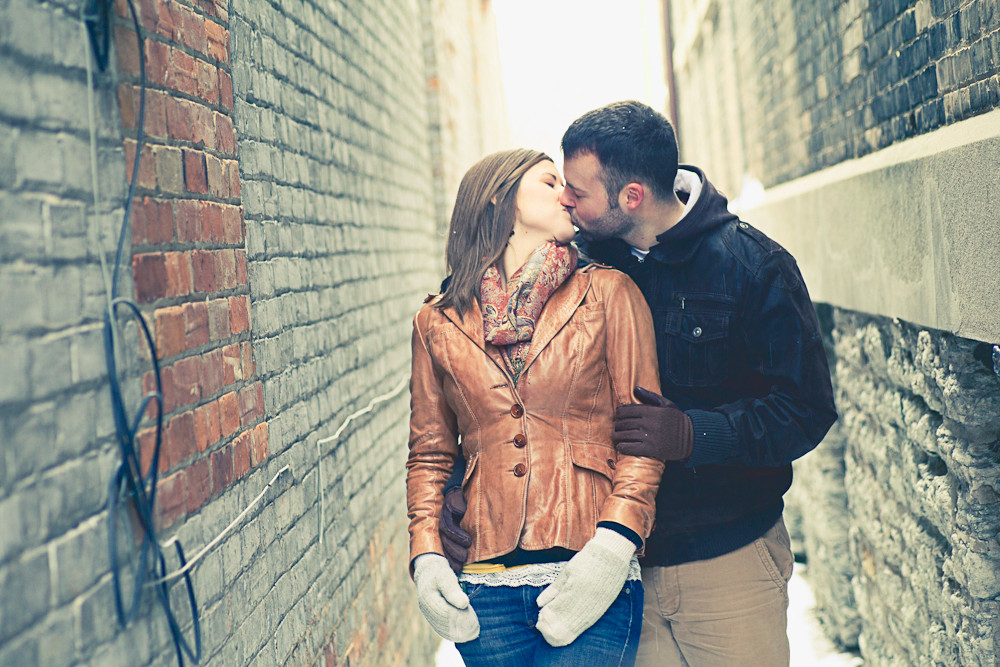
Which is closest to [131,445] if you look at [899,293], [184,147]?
[184,147]

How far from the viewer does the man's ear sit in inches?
102

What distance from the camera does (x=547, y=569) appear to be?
221 centimetres

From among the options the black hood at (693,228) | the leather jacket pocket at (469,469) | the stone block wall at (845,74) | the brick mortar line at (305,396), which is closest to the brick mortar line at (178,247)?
the brick mortar line at (305,396)

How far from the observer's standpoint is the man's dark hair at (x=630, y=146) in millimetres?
2586

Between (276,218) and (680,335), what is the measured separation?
1294 millimetres

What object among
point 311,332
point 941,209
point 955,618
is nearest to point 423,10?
point 311,332

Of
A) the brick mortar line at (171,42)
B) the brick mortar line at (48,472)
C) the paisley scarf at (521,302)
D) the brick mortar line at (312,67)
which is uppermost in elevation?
the brick mortar line at (312,67)

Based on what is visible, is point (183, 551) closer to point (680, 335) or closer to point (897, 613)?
point (680, 335)

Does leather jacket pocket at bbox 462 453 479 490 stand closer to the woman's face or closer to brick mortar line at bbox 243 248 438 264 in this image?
the woman's face

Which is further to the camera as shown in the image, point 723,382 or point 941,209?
point 941,209

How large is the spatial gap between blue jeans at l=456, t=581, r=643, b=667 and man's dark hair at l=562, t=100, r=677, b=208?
1125mm

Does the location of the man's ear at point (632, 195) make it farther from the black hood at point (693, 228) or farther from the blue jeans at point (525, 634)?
the blue jeans at point (525, 634)

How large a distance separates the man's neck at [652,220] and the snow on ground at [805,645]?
9.58ft

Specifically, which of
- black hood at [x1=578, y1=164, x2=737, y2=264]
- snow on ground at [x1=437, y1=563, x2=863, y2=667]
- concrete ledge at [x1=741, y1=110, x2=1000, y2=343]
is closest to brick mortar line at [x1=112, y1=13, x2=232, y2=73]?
black hood at [x1=578, y1=164, x2=737, y2=264]
